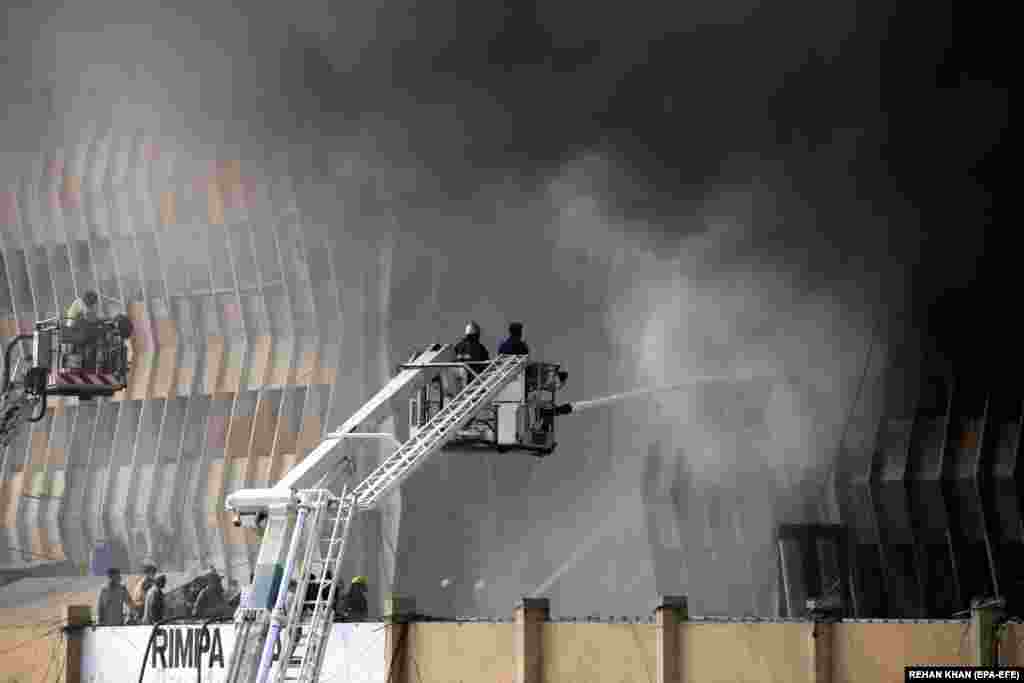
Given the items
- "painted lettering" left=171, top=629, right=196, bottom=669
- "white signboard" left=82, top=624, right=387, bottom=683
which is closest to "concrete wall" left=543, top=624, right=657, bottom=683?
"white signboard" left=82, top=624, right=387, bottom=683

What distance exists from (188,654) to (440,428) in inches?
147

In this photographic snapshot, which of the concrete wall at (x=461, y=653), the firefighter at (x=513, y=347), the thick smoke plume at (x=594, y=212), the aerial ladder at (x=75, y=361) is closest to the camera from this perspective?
the concrete wall at (x=461, y=653)

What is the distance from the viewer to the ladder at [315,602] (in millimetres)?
17234

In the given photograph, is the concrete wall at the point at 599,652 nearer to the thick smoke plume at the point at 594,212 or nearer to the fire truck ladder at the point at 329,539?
the fire truck ladder at the point at 329,539

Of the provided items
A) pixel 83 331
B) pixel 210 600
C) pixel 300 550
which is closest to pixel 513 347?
pixel 300 550

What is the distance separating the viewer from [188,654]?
2072cm

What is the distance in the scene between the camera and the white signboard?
19.8 metres

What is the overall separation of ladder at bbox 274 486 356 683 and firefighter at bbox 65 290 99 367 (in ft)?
21.9

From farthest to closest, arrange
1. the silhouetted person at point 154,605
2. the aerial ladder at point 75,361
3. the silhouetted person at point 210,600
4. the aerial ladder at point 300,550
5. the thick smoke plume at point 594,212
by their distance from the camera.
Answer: the thick smoke plume at point 594,212, the silhouetted person at point 210,600, the aerial ladder at point 75,361, the silhouetted person at point 154,605, the aerial ladder at point 300,550

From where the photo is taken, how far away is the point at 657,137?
30.2 m

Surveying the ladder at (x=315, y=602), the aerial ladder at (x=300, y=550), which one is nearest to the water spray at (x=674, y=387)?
the aerial ladder at (x=300, y=550)

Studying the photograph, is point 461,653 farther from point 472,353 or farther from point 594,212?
point 594,212

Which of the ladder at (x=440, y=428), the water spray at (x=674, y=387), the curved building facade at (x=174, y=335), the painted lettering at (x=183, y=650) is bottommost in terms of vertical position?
the painted lettering at (x=183, y=650)

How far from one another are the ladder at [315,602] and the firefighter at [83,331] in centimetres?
666
